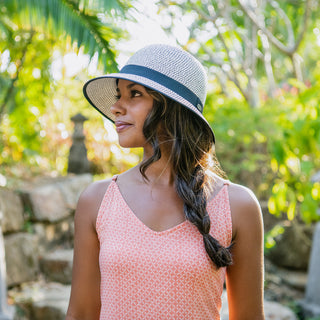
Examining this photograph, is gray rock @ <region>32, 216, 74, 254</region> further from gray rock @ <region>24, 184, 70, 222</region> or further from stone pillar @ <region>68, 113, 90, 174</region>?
stone pillar @ <region>68, 113, 90, 174</region>

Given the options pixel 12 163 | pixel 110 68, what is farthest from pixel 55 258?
pixel 110 68

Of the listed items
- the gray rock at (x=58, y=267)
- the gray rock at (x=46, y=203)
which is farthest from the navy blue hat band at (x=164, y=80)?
the gray rock at (x=46, y=203)

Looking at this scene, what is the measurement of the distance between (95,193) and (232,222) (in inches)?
21.0

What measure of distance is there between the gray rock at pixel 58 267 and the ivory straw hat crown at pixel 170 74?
180 inches

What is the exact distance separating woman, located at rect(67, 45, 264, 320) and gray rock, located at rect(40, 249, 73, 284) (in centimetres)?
427

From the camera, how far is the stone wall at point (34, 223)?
5.75 metres

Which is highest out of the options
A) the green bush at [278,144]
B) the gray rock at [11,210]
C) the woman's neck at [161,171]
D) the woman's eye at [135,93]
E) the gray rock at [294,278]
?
the woman's eye at [135,93]

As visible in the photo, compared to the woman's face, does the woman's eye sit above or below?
above

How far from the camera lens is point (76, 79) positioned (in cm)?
967

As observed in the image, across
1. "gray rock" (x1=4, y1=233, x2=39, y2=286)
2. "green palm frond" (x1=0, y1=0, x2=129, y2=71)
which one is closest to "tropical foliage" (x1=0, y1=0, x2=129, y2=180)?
"green palm frond" (x1=0, y1=0, x2=129, y2=71)

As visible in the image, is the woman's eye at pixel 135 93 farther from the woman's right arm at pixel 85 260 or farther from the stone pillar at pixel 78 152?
the stone pillar at pixel 78 152

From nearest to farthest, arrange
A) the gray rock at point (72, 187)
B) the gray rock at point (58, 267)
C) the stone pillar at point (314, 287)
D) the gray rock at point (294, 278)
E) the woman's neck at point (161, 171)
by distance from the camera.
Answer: the woman's neck at point (161, 171), the stone pillar at point (314, 287), the gray rock at point (58, 267), the gray rock at point (294, 278), the gray rock at point (72, 187)

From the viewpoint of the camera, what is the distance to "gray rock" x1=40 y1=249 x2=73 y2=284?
5938 millimetres

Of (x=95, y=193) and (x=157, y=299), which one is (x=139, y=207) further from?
(x=157, y=299)
